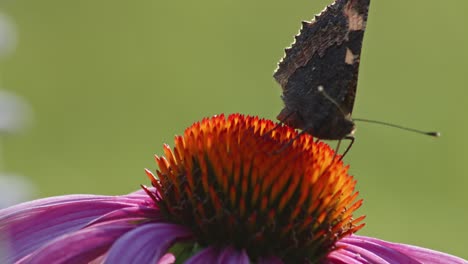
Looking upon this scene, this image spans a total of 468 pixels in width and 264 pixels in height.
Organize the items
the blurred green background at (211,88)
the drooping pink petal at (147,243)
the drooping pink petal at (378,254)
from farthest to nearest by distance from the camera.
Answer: the blurred green background at (211,88) → the drooping pink petal at (378,254) → the drooping pink petal at (147,243)

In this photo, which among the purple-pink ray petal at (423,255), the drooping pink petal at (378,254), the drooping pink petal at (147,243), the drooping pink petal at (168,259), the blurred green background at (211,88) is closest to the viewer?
the drooping pink petal at (147,243)

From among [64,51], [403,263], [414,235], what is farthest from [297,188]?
[64,51]

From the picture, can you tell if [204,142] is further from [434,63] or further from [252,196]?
[434,63]

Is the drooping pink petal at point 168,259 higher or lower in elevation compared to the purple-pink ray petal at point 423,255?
higher

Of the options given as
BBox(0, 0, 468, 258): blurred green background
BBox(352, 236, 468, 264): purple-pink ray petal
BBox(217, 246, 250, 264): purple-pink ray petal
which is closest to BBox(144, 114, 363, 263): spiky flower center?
BBox(217, 246, 250, 264): purple-pink ray petal

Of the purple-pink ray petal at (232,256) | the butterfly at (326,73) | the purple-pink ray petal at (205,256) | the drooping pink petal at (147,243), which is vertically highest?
the butterfly at (326,73)

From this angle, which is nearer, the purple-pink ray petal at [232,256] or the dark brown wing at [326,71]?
the purple-pink ray petal at [232,256]

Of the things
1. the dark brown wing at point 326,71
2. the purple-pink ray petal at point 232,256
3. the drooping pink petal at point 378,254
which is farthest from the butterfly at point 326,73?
the purple-pink ray petal at point 232,256

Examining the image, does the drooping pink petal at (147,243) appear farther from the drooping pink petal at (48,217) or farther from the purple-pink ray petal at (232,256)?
the drooping pink petal at (48,217)
